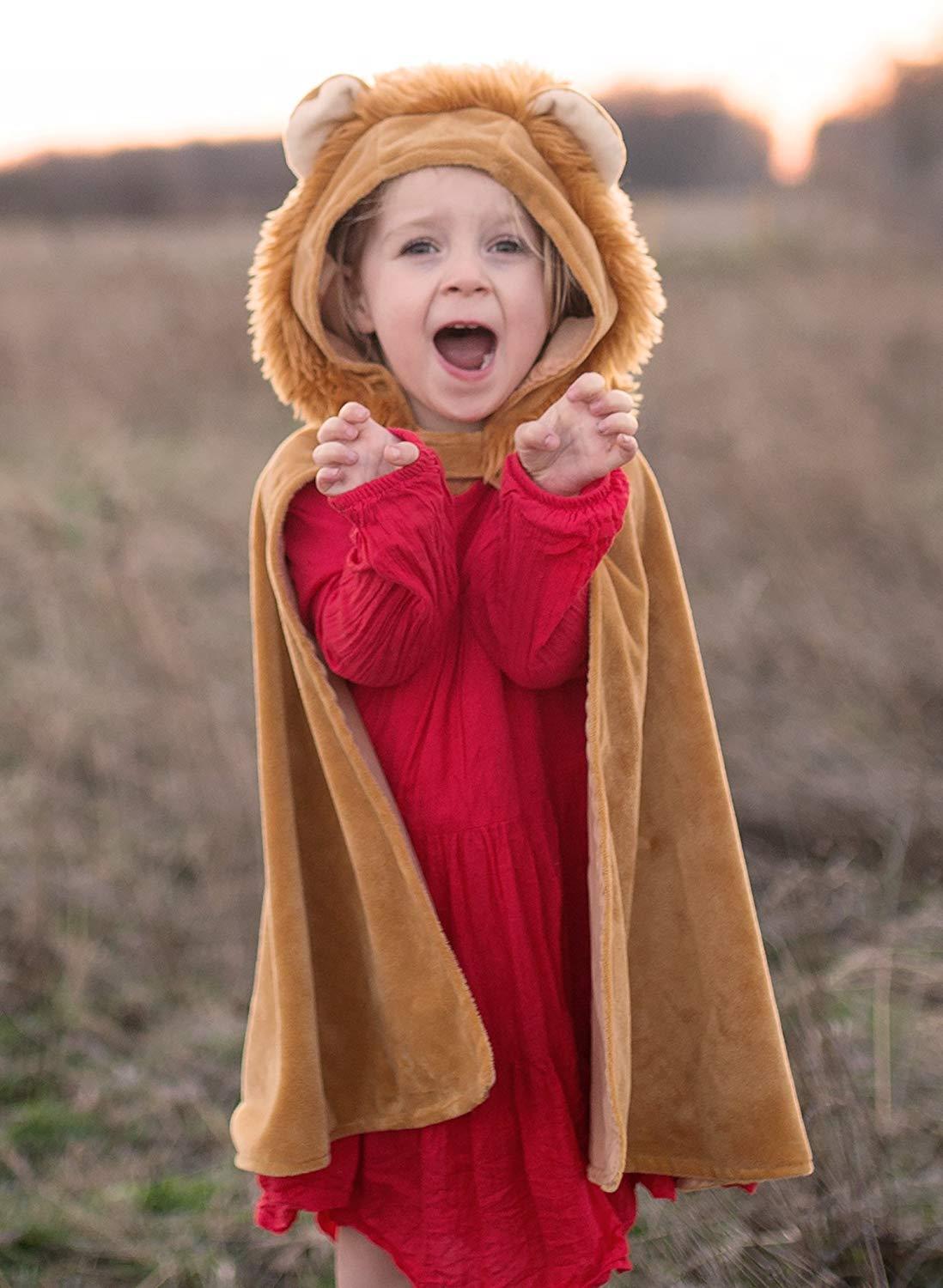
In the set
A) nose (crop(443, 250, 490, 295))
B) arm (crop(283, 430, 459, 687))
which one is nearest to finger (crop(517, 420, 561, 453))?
arm (crop(283, 430, 459, 687))

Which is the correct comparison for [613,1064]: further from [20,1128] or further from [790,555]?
[790,555]

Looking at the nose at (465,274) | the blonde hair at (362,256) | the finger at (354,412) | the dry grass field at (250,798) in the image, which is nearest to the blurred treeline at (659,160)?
the dry grass field at (250,798)

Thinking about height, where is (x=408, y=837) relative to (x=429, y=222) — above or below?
below

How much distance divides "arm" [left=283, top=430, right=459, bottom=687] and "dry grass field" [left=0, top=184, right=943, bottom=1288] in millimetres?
1001

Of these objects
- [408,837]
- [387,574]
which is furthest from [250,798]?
[387,574]

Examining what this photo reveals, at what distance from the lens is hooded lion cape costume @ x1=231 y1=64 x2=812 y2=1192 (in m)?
1.64

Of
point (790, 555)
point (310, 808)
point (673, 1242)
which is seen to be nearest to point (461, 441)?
point (310, 808)

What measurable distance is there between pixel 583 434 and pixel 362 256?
1.44ft

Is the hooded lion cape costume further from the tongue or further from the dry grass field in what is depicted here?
the dry grass field

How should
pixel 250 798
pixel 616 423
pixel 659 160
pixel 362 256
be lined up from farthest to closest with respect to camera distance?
1. pixel 659 160
2. pixel 250 798
3. pixel 362 256
4. pixel 616 423

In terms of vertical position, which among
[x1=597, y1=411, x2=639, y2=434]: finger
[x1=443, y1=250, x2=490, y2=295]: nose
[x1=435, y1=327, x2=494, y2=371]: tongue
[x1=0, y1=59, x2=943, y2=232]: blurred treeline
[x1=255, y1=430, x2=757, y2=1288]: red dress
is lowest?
[x1=255, y1=430, x2=757, y2=1288]: red dress

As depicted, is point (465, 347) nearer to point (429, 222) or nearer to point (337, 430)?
point (429, 222)

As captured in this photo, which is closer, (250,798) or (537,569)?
(537,569)

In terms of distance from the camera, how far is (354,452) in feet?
4.91
